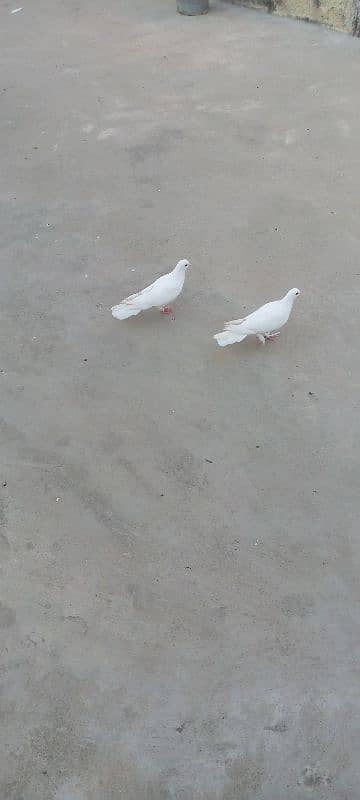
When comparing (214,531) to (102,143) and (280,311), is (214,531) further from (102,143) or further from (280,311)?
(102,143)

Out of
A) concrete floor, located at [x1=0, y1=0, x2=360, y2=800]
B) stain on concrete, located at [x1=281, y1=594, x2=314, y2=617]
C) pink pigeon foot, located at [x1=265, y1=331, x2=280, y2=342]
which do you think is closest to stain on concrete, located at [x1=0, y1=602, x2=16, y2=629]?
concrete floor, located at [x1=0, y1=0, x2=360, y2=800]

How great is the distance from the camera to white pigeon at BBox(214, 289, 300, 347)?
14.3ft

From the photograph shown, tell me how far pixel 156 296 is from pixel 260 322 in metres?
0.68

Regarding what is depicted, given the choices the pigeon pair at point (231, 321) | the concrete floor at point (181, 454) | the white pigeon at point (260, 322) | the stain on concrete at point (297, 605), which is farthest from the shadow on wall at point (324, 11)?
the stain on concrete at point (297, 605)

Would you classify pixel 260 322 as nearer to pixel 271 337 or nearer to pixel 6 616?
pixel 271 337

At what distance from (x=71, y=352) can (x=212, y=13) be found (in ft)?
19.6

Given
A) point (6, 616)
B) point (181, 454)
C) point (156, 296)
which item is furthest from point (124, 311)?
point (6, 616)

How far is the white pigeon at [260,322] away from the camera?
4355 mm

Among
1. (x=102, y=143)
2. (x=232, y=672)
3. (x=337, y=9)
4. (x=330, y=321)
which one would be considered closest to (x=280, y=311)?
(x=330, y=321)

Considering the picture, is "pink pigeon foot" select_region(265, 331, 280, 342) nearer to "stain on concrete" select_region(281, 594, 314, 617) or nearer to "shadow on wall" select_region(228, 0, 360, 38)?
"stain on concrete" select_region(281, 594, 314, 617)

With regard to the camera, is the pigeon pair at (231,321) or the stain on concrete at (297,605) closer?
the stain on concrete at (297,605)

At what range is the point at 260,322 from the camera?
435 cm

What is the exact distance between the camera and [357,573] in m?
3.38

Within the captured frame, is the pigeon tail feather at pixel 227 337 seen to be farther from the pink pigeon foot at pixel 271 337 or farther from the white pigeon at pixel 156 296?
the white pigeon at pixel 156 296
